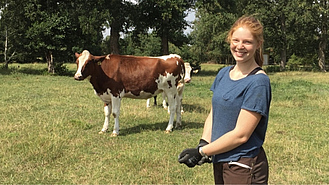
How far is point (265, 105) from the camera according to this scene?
2.10 meters

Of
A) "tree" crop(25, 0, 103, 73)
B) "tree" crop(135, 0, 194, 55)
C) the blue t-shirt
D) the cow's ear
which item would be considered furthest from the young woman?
"tree" crop(135, 0, 194, 55)

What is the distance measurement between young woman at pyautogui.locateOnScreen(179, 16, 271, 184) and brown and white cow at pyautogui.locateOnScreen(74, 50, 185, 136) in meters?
5.16

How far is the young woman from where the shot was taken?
212 centimetres

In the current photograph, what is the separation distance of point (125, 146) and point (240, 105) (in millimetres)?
4539

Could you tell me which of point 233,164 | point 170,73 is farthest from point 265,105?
point 170,73

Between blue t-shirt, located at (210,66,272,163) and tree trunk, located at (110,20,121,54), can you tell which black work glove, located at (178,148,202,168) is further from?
tree trunk, located at (110,20,121,54)

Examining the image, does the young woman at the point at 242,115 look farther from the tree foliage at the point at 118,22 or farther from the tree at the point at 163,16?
the tree at the point at 163,16

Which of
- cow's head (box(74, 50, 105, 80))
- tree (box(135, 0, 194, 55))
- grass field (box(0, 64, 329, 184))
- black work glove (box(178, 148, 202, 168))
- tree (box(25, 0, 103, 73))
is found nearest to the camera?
black work glove (box(178, 148, 202, 168))

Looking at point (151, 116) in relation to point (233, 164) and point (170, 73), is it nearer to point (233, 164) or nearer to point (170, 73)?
point (170, 73)

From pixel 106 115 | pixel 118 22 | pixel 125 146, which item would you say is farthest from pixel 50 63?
pixel 125 146

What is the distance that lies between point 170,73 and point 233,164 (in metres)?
5.78

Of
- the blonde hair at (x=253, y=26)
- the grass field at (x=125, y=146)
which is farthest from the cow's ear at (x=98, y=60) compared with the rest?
the blonde hair at (x=253, y=26)

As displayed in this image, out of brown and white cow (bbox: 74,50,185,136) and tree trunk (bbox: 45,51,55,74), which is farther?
tree trunk (bbox: 45,51,55,74)

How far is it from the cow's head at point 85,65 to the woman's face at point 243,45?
5225mm
